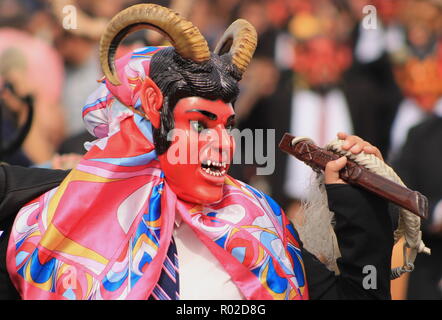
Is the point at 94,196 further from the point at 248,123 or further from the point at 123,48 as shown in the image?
the point at 248,123

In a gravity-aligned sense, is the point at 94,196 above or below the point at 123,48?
below

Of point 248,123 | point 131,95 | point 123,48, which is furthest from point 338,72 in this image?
point 131,95

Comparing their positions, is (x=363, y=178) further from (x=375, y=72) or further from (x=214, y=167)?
(x=375, y=72)

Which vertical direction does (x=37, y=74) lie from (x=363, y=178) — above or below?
above

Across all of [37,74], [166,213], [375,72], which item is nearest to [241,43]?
[166,213]

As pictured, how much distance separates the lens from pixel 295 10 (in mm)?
7660

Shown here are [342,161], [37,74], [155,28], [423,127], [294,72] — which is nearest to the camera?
[155,28]

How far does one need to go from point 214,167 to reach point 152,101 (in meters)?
0.32

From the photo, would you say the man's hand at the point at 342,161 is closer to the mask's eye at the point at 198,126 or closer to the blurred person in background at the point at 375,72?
the mask's eye at the point at 198,126

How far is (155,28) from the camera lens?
3.18 metres

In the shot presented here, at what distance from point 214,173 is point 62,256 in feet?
1.96

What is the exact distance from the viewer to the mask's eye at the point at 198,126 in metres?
3.21
